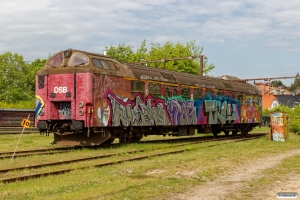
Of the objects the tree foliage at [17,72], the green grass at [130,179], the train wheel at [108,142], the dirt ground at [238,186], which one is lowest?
the dirt ground at [238,186]

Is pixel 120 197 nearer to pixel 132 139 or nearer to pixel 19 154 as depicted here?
pixel 19 154

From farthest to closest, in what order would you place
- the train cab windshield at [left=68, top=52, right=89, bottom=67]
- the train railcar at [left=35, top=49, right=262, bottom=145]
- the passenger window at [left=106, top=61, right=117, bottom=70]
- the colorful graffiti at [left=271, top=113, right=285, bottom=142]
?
the colorful graffiti at [left=271, top=113, right=285, bottom=142]
the passenger window at [left=106, top=61, right=117, bottom=70]
the train cab windshield at [left=68, top=52, right=89, bottom=67]
the train railcar at [left=35, top=49, right=262, bottom=145]

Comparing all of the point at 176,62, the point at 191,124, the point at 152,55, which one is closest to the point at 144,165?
the point at 191,124

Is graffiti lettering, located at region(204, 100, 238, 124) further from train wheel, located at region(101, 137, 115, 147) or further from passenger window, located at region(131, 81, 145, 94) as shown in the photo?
train wheel, located at region(101, 137, 115, 147)

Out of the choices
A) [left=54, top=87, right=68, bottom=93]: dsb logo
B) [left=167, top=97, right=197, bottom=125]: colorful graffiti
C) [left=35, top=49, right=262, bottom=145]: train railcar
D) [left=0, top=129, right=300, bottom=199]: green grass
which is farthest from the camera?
[left=167, top=97, right=197, bottom=125]: colorful graffiti

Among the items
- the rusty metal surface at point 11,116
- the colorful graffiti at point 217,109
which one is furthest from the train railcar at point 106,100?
the rusty metal surface at point 11,116

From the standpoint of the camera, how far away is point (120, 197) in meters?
8.33

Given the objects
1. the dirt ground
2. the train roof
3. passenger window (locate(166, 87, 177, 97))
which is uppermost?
the train roof

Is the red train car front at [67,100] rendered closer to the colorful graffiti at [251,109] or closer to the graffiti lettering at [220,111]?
the graffiti lettering at [220,111]

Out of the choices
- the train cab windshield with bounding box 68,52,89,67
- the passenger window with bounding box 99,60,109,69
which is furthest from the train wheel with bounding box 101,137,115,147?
the train cab windshield with bounding box 68,52,89,67

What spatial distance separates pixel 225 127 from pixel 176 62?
35472 millimetres

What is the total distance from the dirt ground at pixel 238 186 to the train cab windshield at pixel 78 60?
24.4 feet

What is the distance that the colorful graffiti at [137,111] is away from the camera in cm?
1775

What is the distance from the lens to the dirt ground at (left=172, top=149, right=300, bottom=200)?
874cm
